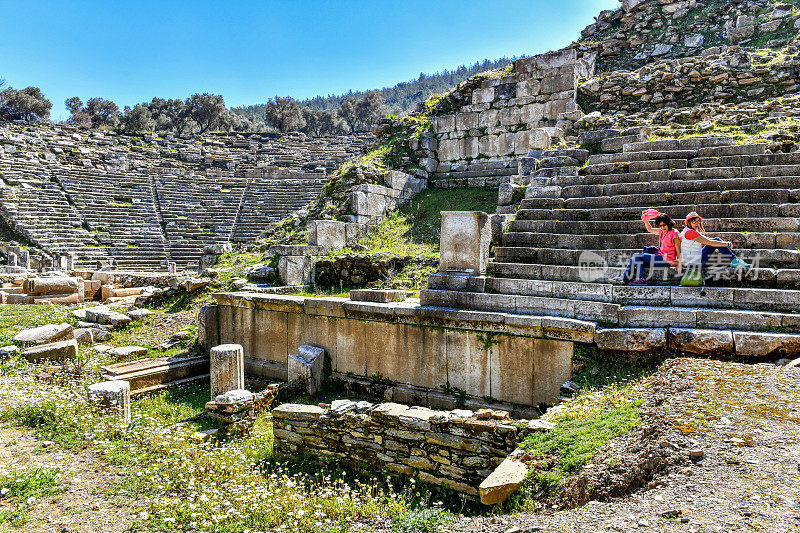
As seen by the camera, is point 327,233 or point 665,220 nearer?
point 665,220

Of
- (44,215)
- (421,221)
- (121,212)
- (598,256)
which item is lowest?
(598,256)

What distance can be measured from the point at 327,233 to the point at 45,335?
6635 mm

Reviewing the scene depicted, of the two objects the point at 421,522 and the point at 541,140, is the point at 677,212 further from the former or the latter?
the point at 421,522

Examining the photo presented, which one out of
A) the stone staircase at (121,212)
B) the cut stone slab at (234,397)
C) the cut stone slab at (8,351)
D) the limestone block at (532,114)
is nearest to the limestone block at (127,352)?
the cut stone slab at (8,351)

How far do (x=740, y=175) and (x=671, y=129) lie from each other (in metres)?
3.15

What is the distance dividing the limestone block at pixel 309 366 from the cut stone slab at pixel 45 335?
5847mm

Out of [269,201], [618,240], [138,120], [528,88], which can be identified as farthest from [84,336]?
[138,120]

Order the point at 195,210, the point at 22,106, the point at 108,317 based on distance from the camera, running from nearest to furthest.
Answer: the point at 108,317
the point at 195,210
the point at 22,106

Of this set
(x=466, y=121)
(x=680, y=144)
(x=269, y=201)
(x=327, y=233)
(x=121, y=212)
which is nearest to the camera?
(x=680, y=144)

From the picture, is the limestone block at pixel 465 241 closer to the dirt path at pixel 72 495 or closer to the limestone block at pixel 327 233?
the limestone block at pixel 327 233

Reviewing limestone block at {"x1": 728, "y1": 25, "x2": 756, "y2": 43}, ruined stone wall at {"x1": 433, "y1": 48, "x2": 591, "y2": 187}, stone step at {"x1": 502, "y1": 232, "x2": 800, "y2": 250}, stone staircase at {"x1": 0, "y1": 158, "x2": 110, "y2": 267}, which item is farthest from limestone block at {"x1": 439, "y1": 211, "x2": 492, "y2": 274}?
stone staircase at {"x1": 0, "y1": 158, "x2": 110, "y2": 267}

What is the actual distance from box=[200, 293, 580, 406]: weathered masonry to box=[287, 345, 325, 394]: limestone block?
0.24 m

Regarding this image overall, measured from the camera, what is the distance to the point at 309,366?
8922 millimetres

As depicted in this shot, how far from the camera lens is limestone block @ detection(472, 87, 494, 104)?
15.3m
